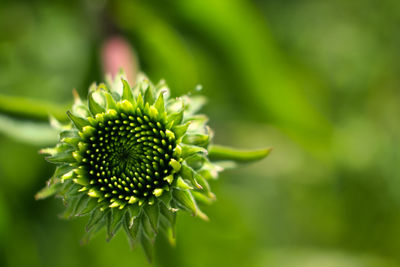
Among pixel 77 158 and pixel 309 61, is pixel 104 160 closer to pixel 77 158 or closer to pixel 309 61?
pixel 77 158

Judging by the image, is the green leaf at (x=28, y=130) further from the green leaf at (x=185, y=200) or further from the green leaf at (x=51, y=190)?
the green leaf at (x=185, y=200)

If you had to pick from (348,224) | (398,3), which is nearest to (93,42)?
(348,224)

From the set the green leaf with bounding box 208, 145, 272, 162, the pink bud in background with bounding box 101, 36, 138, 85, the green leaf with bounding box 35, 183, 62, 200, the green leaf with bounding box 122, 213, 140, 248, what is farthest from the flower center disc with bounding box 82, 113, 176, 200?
the pink bud in background with bounding box 101, 36, 138, 85

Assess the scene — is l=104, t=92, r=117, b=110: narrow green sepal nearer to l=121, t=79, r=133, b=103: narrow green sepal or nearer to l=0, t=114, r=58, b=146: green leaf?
l=121, t=79, r=133, b=103: narrow green sepal

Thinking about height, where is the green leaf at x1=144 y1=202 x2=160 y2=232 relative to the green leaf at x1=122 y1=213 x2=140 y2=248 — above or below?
above

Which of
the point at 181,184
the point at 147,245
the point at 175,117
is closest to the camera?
the point at 181,184

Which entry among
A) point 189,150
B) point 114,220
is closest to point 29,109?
point 114,220

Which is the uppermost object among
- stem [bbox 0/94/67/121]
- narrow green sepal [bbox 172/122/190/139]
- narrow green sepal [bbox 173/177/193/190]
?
stem [bbox 0/94/67/121]

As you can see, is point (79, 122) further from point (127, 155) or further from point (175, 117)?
point (175, 117)
